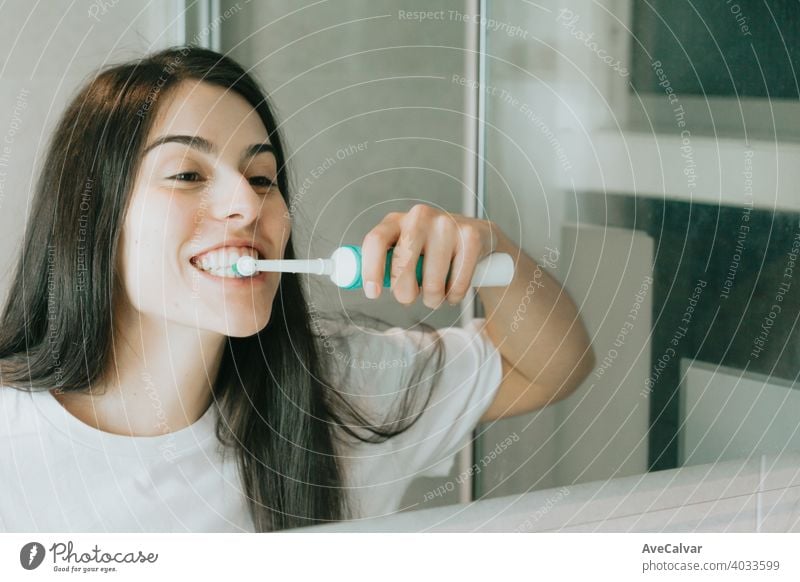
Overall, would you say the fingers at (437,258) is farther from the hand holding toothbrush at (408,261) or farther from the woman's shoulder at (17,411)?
the woman's shoulder at (17,411)

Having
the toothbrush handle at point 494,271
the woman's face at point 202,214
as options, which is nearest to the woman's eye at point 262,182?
the woman's face at point 202,214

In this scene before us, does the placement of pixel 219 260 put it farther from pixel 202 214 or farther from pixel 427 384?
pixel 427 384

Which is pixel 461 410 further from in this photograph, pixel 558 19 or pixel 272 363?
pixel 558 19

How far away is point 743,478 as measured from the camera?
1.79ft

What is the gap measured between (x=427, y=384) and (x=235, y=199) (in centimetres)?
16

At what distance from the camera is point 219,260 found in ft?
1.47

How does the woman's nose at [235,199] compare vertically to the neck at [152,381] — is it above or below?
above

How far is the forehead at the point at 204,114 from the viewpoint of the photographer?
0.42 m

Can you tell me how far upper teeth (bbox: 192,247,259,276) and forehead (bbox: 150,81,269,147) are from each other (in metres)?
0.05

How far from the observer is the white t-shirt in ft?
1.43

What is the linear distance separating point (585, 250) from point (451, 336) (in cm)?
10

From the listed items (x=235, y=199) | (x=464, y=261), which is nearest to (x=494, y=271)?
(x=464, y=261)

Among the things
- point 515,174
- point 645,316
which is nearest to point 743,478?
point 645,316

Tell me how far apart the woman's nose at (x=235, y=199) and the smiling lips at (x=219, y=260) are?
0.02m
